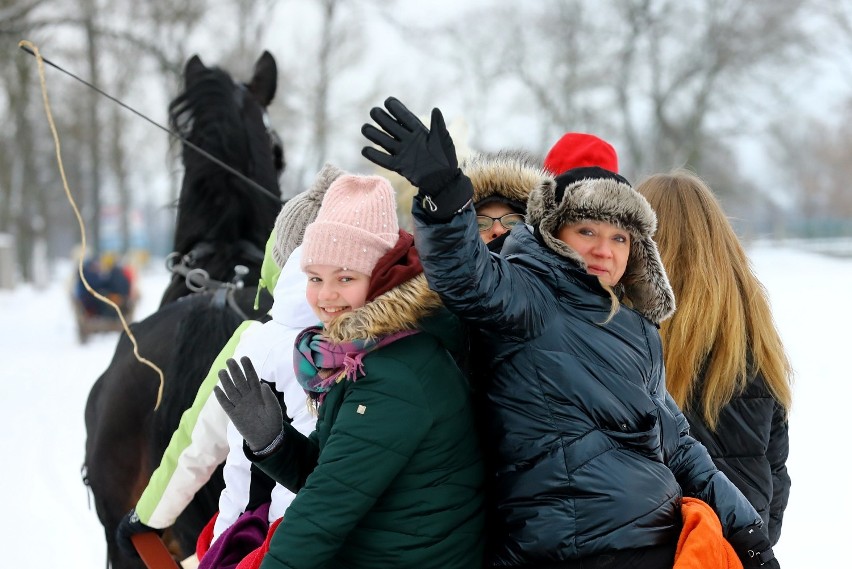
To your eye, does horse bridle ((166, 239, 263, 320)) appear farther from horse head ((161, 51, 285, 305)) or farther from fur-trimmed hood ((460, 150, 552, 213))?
fur-trimmed hood ((460, 150, 552, 213))

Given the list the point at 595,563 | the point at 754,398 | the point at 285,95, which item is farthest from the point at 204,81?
the point at 285,95

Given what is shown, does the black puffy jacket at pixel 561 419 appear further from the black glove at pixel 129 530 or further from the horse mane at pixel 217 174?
the horse mane at pixel 217 174

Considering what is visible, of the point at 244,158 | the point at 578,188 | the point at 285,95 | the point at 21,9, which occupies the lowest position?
the point at 578,188

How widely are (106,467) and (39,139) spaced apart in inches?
1493

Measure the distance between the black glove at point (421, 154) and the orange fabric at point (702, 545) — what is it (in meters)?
0.86

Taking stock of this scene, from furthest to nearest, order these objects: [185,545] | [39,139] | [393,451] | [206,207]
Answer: [39,139] → [206,207] → [185,545] → [393,451]

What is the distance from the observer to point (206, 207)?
3992 mm

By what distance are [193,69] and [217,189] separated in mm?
657

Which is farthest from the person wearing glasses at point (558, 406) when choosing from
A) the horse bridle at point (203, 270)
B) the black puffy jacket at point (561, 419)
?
the horse bridle at point (203, 270)

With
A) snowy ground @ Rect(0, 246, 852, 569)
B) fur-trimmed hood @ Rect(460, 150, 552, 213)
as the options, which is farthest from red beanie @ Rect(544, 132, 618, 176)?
snowy ground @ Rect(0, 246, 852, 569)

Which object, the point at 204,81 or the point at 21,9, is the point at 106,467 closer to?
the point at 204,81

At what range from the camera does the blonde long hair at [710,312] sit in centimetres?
255

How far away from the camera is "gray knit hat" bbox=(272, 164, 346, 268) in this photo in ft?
8.23

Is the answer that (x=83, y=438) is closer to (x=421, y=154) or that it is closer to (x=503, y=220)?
(x=503, y=220)
